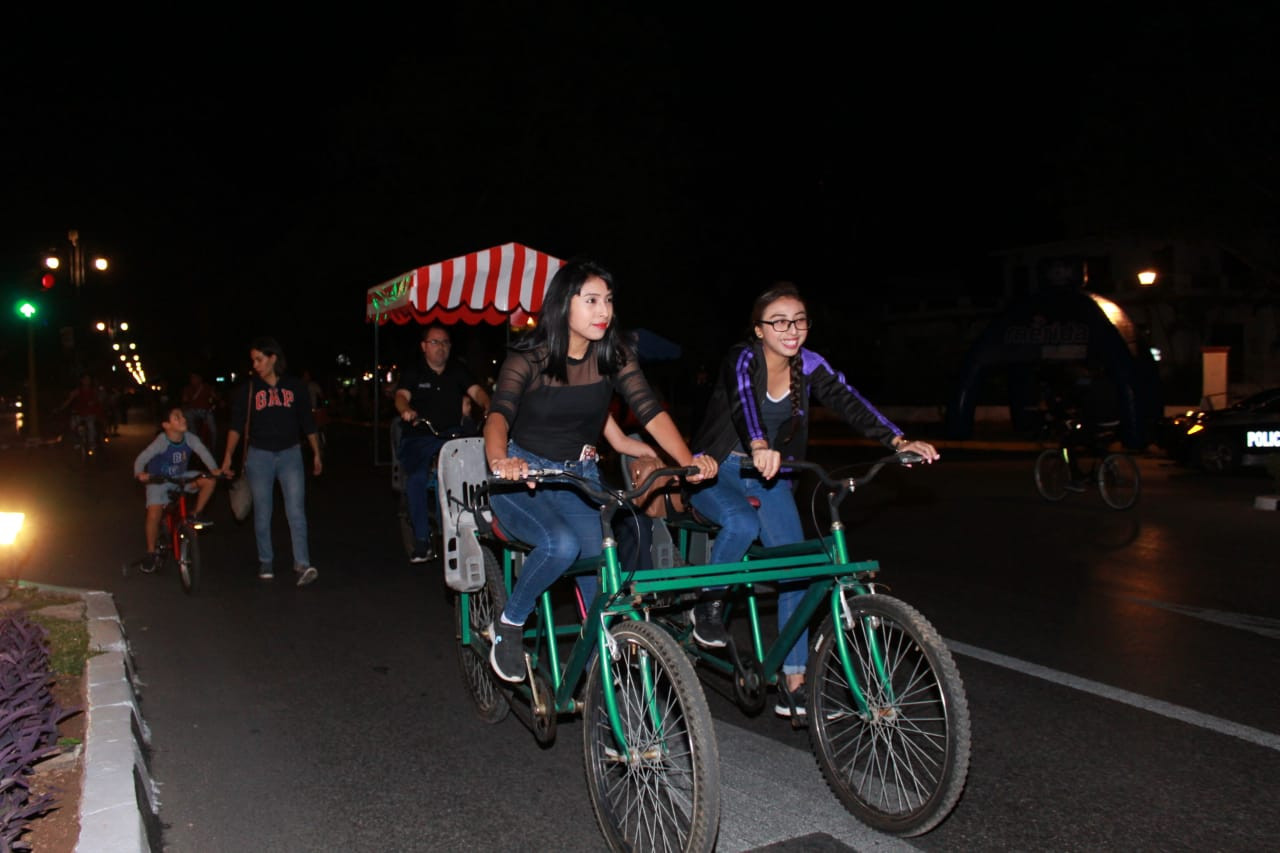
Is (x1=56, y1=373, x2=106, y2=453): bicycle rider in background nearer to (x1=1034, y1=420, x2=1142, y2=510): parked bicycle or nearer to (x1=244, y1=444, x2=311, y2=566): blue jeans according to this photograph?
(x1=244, y1=444, x2=311, y2=566): blue jeans

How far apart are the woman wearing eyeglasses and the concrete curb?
2.27m

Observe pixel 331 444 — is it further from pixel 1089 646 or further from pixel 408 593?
pixel 1089 646

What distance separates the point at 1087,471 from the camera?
14.0 meters

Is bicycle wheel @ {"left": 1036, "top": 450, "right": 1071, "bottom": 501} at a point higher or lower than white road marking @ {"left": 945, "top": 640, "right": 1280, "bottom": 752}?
higher

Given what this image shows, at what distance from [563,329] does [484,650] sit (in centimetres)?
153

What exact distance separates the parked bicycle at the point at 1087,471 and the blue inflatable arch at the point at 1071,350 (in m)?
8.93

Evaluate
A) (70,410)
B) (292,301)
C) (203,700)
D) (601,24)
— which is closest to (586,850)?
(203,700)

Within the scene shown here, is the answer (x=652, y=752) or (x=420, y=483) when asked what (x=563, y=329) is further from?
(x=420, y=483)

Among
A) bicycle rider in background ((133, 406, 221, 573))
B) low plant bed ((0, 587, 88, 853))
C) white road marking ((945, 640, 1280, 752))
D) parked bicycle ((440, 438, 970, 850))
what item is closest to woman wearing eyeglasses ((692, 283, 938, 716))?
parked bicycle ((440, 438, 970, 850))

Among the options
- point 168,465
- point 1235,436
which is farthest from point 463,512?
point 1235,436

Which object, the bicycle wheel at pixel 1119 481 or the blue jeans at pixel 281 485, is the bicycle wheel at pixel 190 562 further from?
the bicycle wheel at pixel 1119 481

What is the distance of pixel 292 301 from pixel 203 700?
1776 inches

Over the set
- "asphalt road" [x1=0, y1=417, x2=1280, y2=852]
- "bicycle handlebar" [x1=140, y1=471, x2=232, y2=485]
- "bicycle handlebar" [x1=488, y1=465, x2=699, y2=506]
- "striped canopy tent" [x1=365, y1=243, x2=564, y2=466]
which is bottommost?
"asphalt road" [x1=0, y1=417, x2=1280, y2=852]

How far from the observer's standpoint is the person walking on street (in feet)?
29.9
